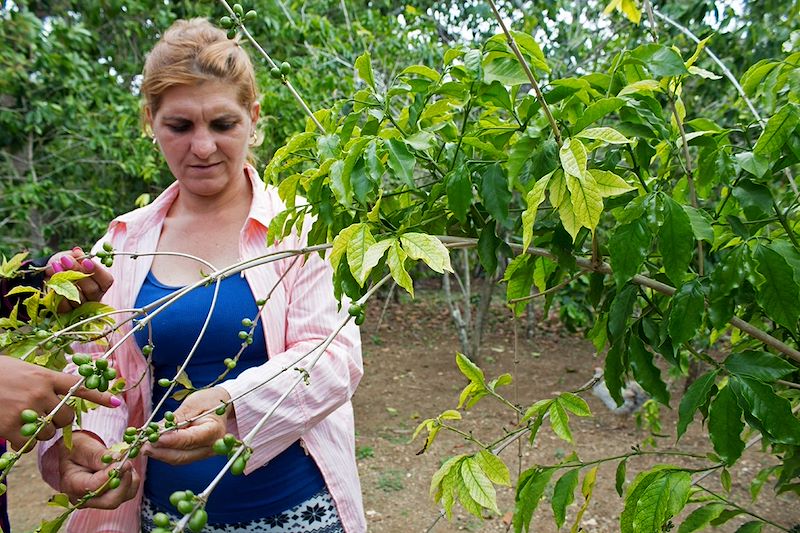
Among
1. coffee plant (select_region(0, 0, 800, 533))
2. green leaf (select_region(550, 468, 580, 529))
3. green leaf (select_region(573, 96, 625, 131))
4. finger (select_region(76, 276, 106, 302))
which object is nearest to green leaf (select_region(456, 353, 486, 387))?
coffee plant (select_region(0, 0, 800, 533))

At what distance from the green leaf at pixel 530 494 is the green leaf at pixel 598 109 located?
738 millimetres

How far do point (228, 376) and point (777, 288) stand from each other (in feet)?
4.27

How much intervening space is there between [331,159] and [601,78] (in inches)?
19.6

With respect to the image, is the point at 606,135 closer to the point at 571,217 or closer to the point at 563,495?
the point at 571,217

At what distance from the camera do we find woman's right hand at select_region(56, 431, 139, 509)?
1.41 m

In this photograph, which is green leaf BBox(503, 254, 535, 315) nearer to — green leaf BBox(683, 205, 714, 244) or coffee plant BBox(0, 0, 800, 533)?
coffee plant BBox(0, 0, 800, 533)

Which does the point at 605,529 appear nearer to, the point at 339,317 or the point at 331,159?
the point at 339,317

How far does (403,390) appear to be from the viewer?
6.59m

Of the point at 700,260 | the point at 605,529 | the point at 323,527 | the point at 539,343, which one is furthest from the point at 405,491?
the point at 539,343

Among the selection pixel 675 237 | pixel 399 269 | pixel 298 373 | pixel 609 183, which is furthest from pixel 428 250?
pixel 298 373

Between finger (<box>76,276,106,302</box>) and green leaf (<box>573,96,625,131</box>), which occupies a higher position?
green leaf (<box>573,96,625,131</box>)

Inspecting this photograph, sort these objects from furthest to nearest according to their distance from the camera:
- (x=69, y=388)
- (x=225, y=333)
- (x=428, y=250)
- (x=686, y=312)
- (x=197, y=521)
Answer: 1. (x=225, y=333)
2. (x=69, y=388)
3. (x=686, y=312)
4. (x=428, y=250)
5. (x=197, y=521)

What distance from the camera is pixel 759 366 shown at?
1.13m

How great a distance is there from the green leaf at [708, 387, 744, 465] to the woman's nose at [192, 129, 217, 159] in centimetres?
136
